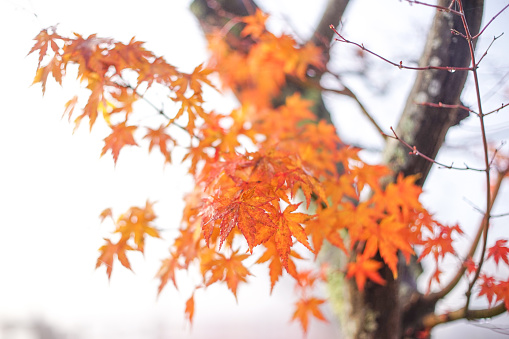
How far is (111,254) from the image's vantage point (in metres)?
1.15

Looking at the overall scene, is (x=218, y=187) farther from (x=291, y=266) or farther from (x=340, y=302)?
(x=340, y=302)

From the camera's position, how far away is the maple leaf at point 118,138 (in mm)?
1078

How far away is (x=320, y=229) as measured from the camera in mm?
1189

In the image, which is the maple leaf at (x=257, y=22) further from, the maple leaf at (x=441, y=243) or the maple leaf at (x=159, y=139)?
the maple leaf at (x=441, y=243)

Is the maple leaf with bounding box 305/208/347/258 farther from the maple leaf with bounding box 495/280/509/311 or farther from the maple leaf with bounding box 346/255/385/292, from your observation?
the maple leaf with bounding box 495/280/509/311

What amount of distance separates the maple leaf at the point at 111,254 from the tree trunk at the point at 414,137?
95 centimetres

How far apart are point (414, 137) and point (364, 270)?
0.55 meters

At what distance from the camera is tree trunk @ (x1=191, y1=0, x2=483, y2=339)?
4.08ft

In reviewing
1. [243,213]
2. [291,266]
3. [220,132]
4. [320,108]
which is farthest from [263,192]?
[320,108]

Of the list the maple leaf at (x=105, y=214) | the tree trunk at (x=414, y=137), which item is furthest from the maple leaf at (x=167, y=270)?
the tree trunk at (x=414, y=137)

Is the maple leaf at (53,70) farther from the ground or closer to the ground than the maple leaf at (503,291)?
farther from the ground

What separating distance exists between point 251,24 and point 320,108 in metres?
0.62

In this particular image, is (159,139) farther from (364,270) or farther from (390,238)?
(364,270)

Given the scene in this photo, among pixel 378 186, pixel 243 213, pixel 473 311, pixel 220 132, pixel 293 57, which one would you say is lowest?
pixel 473 311
